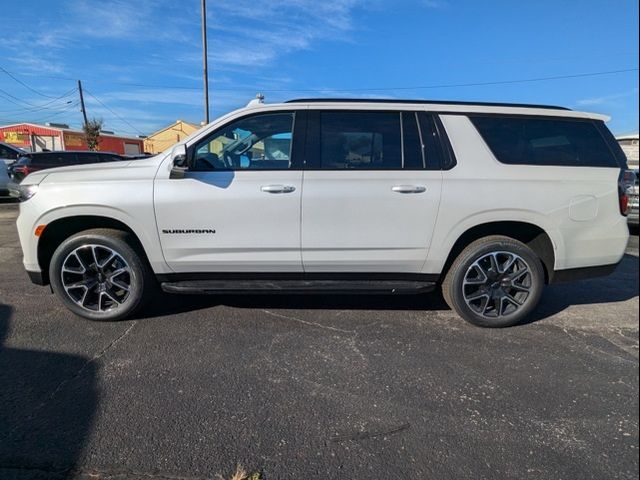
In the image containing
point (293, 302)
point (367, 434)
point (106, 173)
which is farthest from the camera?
point (293, 302)

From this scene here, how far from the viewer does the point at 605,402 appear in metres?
2.75

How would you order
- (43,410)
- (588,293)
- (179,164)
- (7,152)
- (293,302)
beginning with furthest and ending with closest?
(7,152), (588,293), (293,302), (179,164), (43,410)

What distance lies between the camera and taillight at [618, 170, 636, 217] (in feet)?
12.1

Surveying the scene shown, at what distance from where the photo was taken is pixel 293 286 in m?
3.76

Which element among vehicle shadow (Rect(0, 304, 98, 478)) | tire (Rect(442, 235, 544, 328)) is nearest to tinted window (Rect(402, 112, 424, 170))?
tire (Rect(442, 235, 544, 328))

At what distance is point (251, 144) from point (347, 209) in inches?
41.1

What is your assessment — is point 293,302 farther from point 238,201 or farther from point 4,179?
point 4,179

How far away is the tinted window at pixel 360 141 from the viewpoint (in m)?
3.65

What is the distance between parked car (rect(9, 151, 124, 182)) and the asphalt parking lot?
10.5 meters

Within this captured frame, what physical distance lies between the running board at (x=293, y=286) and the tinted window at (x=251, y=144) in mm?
1035

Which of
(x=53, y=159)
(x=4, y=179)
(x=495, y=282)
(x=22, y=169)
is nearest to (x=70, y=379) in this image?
(x=495, y=282)

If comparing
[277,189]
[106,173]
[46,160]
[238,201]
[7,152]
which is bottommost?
[238,201]

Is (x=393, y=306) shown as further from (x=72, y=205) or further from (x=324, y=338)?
A: (x=72, y=205)

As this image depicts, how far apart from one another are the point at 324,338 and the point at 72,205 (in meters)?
2.42
